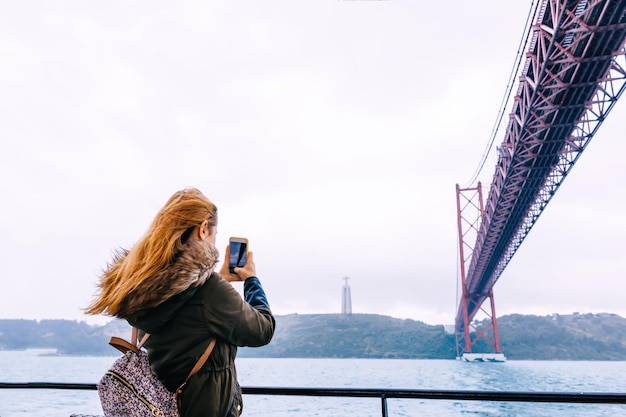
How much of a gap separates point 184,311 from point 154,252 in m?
0.12

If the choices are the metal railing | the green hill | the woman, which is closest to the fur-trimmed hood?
the woman

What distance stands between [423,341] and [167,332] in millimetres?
62324

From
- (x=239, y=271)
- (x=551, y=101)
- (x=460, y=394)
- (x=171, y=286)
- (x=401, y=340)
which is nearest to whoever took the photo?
(x=171, y=286)

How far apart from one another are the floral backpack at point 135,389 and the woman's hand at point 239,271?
175 mm

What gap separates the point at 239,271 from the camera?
0.99 meters

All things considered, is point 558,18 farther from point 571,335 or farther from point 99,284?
point 571,335

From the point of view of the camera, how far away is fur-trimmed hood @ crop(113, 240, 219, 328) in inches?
31.9

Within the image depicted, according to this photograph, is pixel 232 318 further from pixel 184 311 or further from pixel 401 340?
pixel 401 340

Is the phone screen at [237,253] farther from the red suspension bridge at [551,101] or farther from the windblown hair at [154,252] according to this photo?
the red suspension bridge at [551,101]

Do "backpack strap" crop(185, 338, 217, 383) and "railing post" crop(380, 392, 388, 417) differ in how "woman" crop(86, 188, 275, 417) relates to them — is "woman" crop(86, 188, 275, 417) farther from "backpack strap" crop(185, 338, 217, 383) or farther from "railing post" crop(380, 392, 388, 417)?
"railing post" crop(380, 392, 388, 417)

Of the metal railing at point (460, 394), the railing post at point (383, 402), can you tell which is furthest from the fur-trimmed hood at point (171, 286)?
the railing post at point (383, 402)

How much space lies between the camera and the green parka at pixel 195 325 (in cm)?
82

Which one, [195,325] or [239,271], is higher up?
[239,271]

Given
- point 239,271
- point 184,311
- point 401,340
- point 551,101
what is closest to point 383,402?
point 239,271
